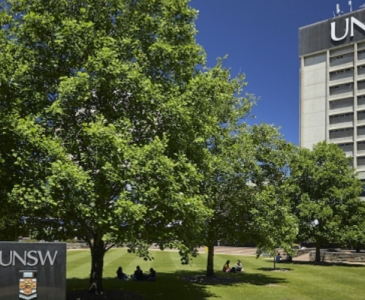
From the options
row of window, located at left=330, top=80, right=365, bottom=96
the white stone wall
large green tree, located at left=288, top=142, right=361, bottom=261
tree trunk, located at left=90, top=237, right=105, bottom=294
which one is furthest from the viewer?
the white stone wall

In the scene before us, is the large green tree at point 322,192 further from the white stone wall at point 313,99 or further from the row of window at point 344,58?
the row of window at point 344,58

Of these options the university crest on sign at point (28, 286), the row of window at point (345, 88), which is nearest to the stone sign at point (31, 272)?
the university crest on sign at point (28, 286)

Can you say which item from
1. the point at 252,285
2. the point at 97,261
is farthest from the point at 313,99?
the point at 97,261

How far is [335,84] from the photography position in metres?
104

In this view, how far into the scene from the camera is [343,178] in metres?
47.2

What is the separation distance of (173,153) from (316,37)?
97914 millimetres

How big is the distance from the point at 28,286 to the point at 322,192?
38.2 meters

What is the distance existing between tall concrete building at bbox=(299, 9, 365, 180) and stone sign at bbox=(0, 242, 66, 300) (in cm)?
9003

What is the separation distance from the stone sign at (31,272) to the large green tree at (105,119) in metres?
2.54

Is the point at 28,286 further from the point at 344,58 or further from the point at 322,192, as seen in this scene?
the point at 344,58

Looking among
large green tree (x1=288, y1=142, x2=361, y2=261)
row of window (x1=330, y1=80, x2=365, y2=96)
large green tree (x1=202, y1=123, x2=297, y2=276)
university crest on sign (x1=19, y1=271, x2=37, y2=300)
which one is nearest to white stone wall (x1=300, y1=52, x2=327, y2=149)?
row of window (x1=330, y1=80, x2=365, y2=96)

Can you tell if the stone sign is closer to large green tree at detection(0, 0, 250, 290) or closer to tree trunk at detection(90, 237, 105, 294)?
large green tree at detection(0, 0, 250, 290)

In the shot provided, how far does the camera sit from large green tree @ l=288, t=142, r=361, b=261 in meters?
45.2

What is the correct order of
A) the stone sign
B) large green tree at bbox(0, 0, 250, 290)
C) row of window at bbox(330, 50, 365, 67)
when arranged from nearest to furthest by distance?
1. the stone sign
2. large green tree at bbox(0, 0, 250, 290)
3. row of window at bbox(330, 50, 365, 67)
